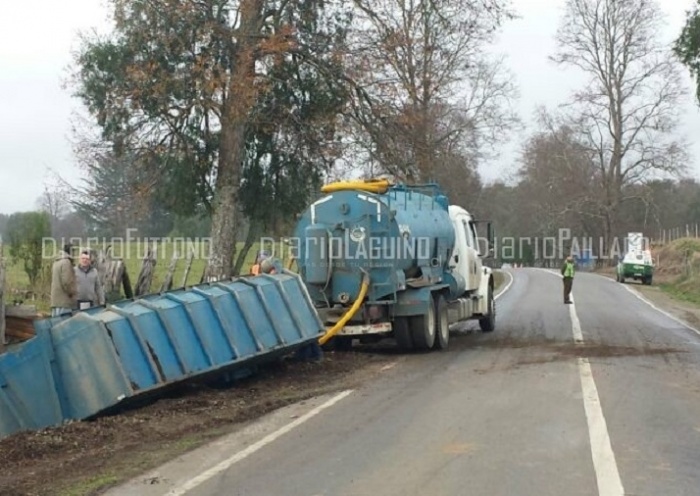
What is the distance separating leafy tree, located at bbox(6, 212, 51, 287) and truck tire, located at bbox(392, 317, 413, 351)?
10.3 m

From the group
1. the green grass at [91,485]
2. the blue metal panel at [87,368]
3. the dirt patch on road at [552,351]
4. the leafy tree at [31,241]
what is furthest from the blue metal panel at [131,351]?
the leafy tree at [31,241]

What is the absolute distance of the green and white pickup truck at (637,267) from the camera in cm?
5109

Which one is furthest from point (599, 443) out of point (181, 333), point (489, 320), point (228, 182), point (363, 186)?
point (228, 182)

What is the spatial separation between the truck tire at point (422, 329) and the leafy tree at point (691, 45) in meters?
9.52

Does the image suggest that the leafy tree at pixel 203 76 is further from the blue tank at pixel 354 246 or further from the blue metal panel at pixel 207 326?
the blue metal panel at pixel 207 326

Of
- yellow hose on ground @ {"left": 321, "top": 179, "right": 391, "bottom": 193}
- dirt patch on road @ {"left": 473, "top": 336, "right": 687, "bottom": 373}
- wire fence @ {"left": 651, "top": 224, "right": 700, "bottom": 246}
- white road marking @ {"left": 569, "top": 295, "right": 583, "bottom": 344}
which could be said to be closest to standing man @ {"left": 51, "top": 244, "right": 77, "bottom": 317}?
yellow hose on ground @ {"left": 321, "top": 179, "right": 391, "bottom": 193}

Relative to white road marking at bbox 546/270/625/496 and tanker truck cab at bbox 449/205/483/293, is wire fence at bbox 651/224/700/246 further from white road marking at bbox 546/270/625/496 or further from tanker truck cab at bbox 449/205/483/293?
white road marking at bbox 546/270/625/496

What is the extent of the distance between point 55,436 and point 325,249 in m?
7.60

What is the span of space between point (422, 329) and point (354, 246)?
195cm

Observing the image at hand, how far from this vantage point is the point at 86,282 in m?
15.9

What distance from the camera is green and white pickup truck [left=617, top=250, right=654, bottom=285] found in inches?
2012

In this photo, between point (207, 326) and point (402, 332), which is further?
point (402, 332)

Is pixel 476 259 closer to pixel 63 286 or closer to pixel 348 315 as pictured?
pixel 348 315

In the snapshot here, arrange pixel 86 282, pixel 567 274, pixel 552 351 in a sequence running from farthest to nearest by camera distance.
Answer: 1. pixel 567 274
2. pixel 552 351
3. pixel 86 282
